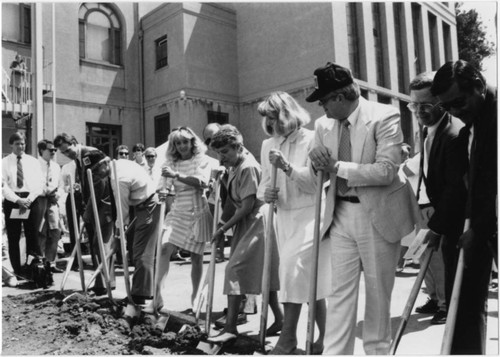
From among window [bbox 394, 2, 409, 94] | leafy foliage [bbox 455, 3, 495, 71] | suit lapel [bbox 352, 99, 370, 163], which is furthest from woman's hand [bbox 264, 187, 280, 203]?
leafy foliage [bbox 455, 3, 495, 71]

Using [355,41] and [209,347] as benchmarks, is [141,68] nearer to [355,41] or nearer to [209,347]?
[355,41]

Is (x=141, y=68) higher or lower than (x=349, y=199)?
higher

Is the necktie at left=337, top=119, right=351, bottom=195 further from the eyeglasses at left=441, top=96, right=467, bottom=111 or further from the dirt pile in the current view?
the dirt pile

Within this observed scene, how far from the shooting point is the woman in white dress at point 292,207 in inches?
122

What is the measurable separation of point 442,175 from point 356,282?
0.84 m

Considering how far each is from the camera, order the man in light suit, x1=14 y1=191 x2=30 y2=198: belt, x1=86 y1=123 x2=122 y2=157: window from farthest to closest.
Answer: x1=86 y1=123 x2=122 y2=157: window
x1=14 y1=191 x2=30 y2=198: belt
the man in light suit

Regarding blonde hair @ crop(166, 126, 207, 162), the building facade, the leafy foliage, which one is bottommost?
blonde hair @ crop(166, 126, 207, 162)

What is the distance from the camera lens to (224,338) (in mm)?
3307

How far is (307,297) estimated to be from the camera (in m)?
3.08

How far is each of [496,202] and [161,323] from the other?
2.89 m

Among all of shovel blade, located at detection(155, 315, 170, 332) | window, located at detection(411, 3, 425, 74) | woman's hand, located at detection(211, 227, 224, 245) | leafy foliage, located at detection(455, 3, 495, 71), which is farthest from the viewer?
leafy foliage, located at detection(455, 3, 495, 71)

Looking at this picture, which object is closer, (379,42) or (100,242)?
(100,242)

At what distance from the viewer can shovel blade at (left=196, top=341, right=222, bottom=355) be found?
127 inches

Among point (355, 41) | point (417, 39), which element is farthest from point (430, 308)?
point (417, 39)
